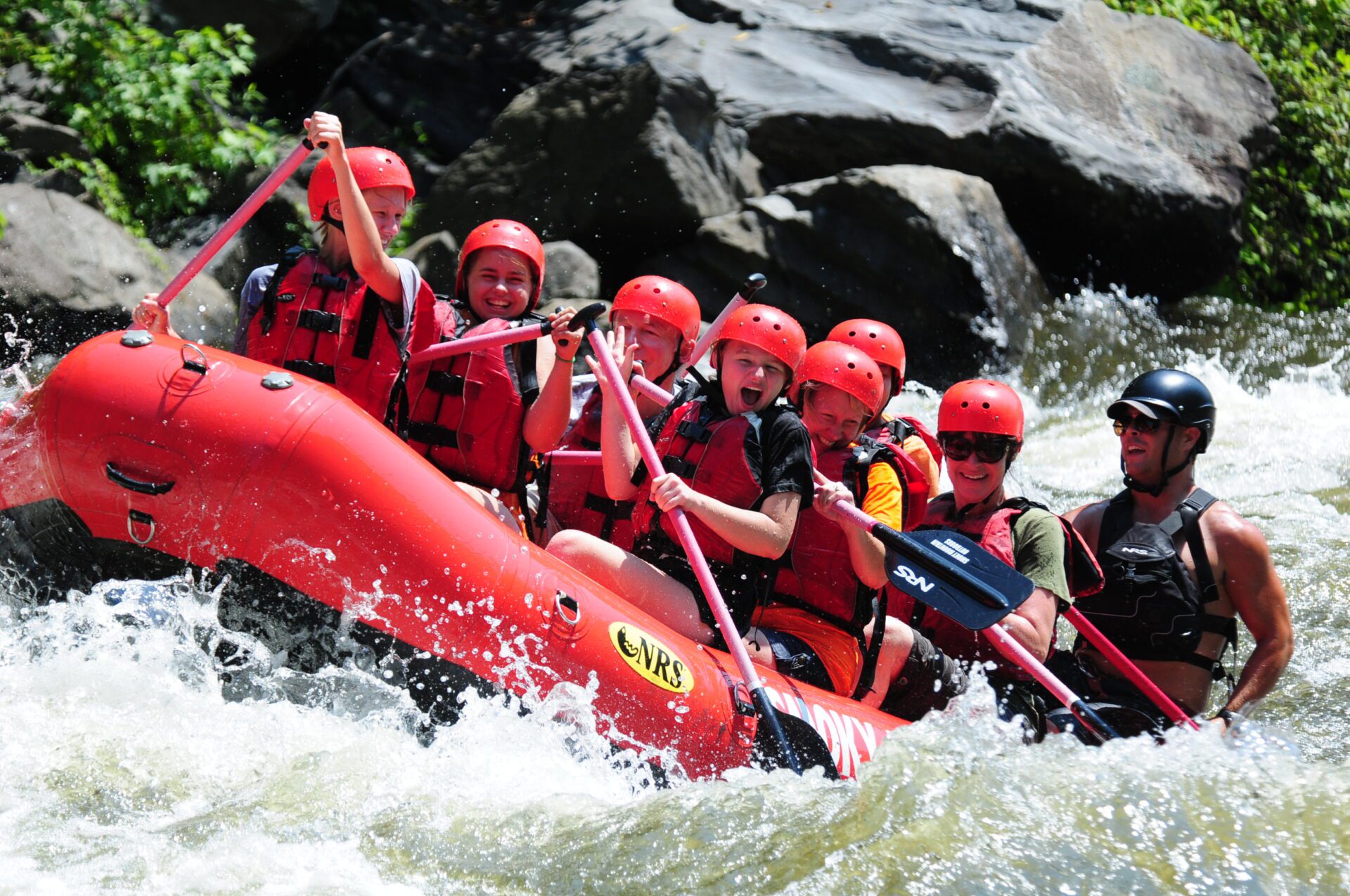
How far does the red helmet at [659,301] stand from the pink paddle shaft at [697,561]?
2.39ft

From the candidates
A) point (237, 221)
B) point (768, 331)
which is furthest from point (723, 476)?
point (237, 221)

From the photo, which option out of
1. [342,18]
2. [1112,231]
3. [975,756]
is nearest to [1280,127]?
[1112,231]

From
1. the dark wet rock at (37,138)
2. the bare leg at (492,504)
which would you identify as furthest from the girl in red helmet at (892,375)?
the dark wet rock at (37,138)

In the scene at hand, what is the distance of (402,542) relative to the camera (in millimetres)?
3516

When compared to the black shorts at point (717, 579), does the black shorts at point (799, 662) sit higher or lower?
lower

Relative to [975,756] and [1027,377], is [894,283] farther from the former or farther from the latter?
[975,756]

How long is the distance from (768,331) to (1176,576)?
1.52 meters

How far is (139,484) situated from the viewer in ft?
11.3

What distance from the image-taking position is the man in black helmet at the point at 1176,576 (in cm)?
421

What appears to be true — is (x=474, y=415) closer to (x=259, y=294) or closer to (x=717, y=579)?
(x=259, y=294)

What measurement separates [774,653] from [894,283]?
19.0ft

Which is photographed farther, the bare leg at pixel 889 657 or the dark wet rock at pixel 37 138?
the dark wet rock at pixel 37 138

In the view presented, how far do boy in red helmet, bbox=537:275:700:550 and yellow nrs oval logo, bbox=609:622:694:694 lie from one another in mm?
954

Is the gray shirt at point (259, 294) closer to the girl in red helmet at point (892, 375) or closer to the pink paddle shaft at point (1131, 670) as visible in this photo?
the girl in red helmet at point (892, 375)
